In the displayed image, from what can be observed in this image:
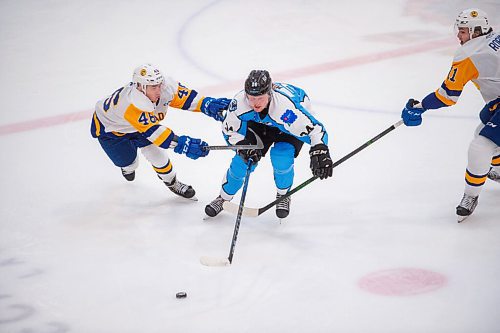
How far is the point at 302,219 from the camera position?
3.58 m

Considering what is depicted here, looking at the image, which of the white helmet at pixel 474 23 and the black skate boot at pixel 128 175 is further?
the black skate boot at pixel 128 175

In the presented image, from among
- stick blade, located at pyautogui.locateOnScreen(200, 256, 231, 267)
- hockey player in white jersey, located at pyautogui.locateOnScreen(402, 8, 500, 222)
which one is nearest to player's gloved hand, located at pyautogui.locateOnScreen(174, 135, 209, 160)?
stick blade, located at pyautogui.locateOnScreen(200, 256, 231, 267)

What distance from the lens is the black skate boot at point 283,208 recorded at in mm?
3487

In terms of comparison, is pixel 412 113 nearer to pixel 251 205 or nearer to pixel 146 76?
pixel 251 205

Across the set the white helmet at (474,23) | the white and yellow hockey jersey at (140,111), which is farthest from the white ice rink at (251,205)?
the white helmet at (474,23)

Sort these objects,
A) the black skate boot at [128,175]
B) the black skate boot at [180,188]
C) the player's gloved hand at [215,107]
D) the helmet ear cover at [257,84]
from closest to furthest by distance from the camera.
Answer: the helmet ear cover at [257,84] → the player's gloved hand at [215,107] → the black skate boot at [180,188] → the black skate boot at [128,175]

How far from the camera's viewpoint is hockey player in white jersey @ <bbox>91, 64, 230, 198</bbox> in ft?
11.2

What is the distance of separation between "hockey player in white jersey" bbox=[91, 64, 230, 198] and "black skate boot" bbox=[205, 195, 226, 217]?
9.8 inches

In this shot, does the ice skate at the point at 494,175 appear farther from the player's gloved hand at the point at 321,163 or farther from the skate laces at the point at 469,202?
the player's gloved hand at the point at 321,163

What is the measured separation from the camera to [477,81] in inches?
130

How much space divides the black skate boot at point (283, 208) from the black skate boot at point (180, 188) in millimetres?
547

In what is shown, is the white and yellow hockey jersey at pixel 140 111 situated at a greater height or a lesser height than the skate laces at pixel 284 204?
greater

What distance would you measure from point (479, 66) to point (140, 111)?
1645 mm

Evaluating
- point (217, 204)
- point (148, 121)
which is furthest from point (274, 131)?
point (148, 121)
